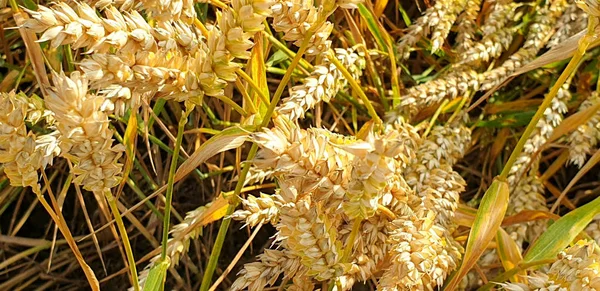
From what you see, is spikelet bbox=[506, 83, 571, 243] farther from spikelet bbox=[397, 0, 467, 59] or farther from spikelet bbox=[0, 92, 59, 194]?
spikelet bbox=[0, 92, 59, 194]

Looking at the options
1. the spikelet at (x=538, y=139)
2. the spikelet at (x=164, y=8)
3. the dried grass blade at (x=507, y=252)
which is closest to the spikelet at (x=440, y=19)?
the spikelet at (x=538, y=139)

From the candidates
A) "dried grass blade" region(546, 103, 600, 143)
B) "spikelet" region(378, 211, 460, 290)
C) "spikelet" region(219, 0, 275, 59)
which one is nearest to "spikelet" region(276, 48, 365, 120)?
"spikelet" region(378, 211, 460, 290)

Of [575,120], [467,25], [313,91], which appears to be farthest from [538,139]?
[313,91]

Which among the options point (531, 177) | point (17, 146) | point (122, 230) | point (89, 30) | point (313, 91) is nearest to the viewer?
point (89, 30)

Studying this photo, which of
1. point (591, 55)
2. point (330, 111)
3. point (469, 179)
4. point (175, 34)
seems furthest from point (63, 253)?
point (591, 55)

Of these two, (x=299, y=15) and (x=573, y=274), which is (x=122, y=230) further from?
(x=573, y=274)

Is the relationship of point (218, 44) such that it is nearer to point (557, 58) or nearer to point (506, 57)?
point (557, 58)

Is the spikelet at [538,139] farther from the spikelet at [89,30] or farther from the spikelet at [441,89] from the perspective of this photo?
the spikelet at [89,30]
